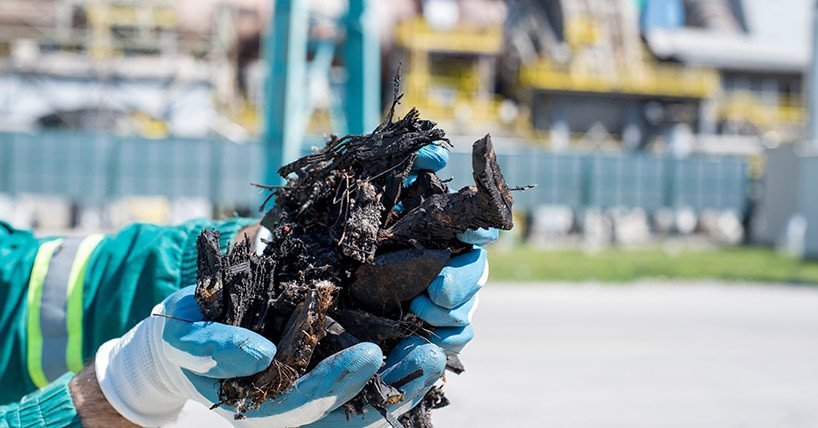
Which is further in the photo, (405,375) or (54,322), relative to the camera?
(54,322)

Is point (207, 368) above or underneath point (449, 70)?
underneath

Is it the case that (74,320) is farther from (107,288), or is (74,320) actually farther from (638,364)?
(638,364)

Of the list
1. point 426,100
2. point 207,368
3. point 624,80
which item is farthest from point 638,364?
point 624,80

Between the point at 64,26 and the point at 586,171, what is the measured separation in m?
17.5

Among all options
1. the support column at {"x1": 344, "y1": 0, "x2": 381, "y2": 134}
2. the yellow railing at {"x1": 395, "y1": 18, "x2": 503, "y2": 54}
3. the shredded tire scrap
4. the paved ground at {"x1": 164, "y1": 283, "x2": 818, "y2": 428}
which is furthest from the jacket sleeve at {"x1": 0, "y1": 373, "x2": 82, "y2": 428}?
the yellow railing at {"x1": 395, "y1": 18, "x2": 503, "y2": 54}

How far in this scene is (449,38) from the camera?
25.6 m

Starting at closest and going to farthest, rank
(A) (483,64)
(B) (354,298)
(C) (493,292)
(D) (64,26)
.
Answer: (B) (354,298)
(C) (493,292)
(D) (64,26)
(A) (483,64)

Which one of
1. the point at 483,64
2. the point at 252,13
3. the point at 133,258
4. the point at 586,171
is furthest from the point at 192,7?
the point at 133,258

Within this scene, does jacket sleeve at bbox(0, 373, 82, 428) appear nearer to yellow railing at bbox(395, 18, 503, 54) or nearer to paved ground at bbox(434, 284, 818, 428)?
paved ground at bbox(434, 284, 818, 428)

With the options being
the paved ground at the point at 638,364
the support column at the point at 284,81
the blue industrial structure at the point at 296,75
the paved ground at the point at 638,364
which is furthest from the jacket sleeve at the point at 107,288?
the support column at the point at 284,81

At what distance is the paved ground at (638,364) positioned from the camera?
11.4 ft

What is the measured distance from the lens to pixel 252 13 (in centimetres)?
2450

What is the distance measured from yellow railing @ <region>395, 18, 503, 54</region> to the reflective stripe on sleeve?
24255mm

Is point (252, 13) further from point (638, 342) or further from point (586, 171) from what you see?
point (638, 342)
